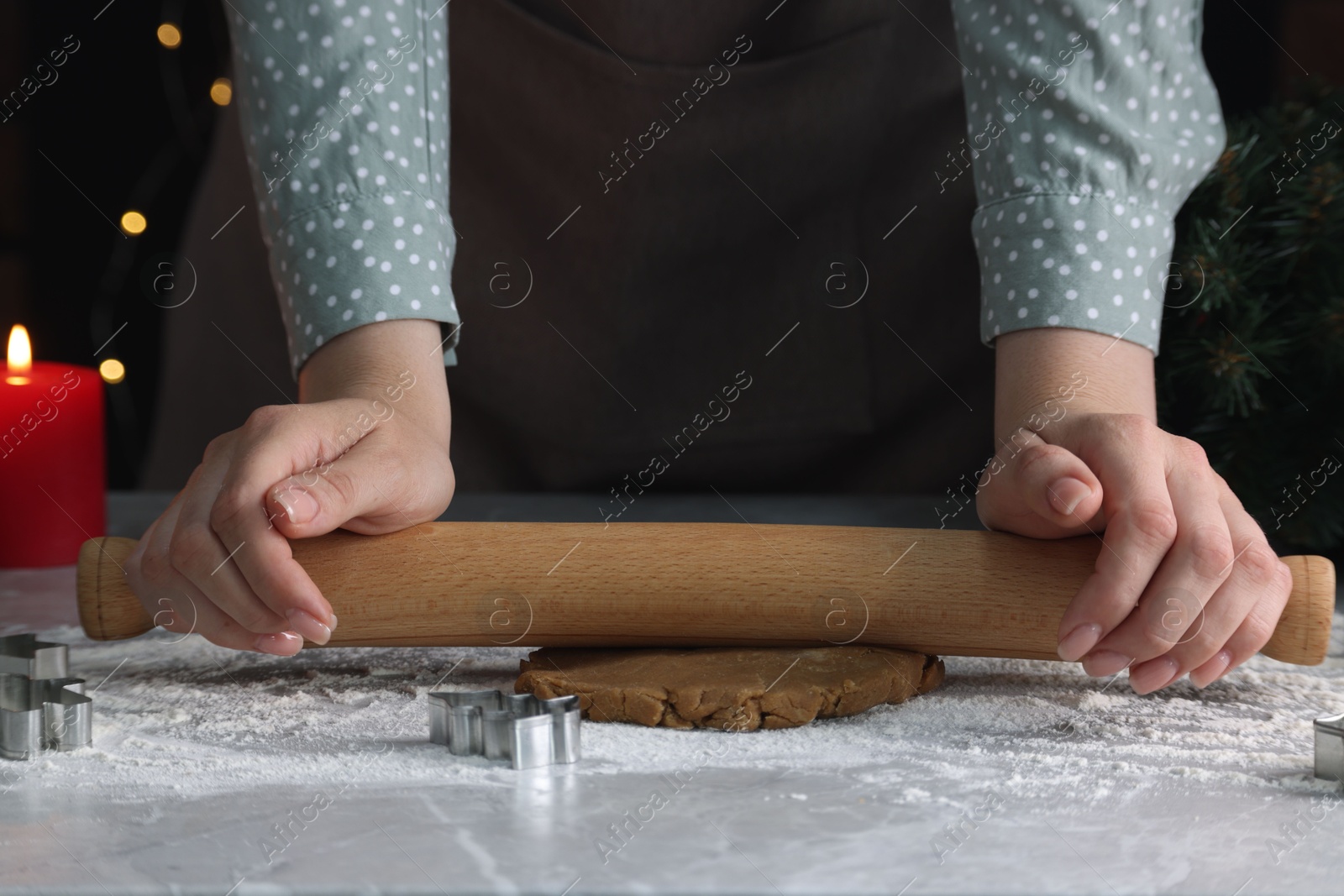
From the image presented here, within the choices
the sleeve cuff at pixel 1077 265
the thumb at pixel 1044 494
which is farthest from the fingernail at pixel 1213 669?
the sleeve cuff at pixel 1077 265

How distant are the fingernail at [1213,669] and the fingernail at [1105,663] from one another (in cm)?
5

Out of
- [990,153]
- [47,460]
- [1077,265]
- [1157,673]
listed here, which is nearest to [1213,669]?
[1157,673]

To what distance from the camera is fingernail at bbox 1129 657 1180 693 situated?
0.64 m

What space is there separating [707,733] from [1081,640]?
215mm

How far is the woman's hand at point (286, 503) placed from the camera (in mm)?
632

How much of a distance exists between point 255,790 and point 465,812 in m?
0.11

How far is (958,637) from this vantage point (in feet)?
2.21

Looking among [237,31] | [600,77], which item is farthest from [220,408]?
[237,31]

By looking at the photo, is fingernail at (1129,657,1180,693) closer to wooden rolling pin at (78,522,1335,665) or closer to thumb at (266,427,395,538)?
wooden rolling pin at (78,522,1335,665)

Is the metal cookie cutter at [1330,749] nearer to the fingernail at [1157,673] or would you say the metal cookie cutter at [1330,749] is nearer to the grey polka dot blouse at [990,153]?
the fingernail at [1157,673]

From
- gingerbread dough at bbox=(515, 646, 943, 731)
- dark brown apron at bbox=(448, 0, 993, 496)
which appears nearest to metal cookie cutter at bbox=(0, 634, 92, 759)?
gingerbread dough at bbox=(515, 646, 943, 731)

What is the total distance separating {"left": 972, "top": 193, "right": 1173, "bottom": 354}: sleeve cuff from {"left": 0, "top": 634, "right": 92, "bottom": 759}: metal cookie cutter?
0.62 m

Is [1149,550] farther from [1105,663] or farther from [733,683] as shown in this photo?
[733,683]

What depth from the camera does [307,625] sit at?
25.3 inches
